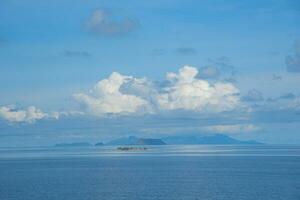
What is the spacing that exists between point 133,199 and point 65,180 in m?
50.3

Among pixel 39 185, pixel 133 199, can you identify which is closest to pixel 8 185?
pixel 39 185

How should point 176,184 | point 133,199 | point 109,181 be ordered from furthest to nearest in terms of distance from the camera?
1. point 109,181
2. point 176,184
3. point 133,199

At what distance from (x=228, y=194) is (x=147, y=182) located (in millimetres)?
35498

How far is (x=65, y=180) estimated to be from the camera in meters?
152

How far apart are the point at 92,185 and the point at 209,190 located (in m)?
33.5

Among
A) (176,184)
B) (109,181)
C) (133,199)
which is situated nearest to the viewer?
(133,199)

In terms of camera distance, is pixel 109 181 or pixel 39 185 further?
pixel 109 181

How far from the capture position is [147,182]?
142625mm

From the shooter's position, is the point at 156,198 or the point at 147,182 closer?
the point at 156,198

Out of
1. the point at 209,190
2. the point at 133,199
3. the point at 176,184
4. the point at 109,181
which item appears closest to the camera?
the point at 133,199

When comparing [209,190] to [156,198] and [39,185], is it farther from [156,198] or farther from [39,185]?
[39,185]

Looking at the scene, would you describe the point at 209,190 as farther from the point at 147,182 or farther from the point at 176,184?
the point at 147,182

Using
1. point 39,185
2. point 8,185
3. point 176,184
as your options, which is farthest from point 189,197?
point 8,185

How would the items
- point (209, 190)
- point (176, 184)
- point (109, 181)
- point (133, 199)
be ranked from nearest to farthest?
point (133, 199) → point (209, 190) → point (176, 184) → point (109, 181)
